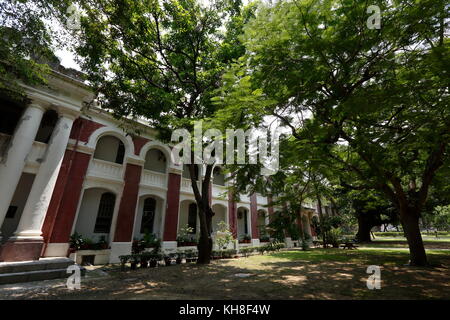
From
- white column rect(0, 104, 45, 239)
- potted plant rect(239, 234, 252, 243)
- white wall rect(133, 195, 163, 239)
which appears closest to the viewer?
white column rect(0, 104, 45, 239)

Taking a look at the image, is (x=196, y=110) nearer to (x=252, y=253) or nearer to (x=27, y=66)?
(x=27, y=66)

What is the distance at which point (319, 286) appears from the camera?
225 inches

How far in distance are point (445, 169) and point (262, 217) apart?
15525 millimetres

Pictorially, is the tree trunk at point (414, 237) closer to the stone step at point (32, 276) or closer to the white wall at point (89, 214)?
the stone step at point (32, 276)

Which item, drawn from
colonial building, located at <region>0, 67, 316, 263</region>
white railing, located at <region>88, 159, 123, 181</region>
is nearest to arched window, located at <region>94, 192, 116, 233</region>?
colonial building, located at <region>0, 67, 316, 263</region>

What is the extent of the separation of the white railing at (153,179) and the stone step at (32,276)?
603cm

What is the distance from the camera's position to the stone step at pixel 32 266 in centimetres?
701

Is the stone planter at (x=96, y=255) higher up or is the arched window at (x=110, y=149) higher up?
Answer: the arched window at (x=110, y=149)

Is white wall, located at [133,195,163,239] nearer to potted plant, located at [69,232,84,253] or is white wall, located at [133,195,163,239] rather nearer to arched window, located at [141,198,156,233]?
arched window, located at [141,198,156,233]

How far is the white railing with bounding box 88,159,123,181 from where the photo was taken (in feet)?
37.8

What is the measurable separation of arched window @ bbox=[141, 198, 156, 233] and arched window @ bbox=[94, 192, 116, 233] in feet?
6.75

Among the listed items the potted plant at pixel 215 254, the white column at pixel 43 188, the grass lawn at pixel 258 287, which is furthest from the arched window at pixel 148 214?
the grass lawn at pixel 258 287

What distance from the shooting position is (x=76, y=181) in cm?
1055
